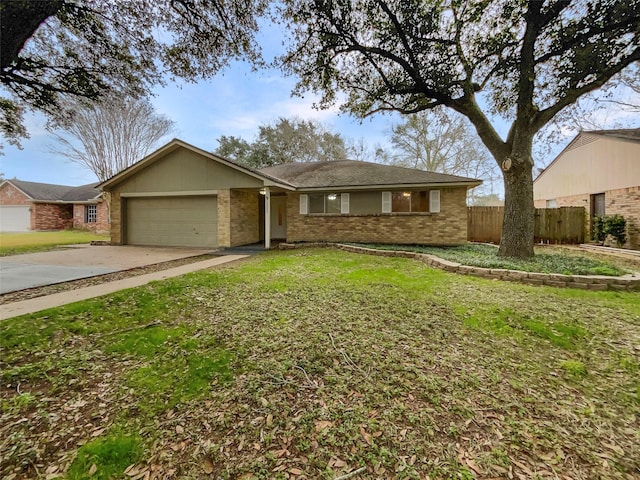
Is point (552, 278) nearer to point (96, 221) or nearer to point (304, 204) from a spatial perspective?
point (304, 204)

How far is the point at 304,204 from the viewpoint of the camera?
43.4ft

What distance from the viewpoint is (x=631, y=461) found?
1776 mm

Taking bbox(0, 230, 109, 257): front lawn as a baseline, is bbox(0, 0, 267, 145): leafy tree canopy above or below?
above

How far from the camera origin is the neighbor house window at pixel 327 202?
1285cm

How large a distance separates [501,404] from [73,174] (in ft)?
110

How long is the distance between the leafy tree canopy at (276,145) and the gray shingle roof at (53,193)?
38.7 ft

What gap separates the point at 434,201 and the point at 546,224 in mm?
6479

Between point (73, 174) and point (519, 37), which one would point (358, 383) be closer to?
point (519, 37)

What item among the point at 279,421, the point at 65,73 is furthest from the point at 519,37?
the point at 65,73

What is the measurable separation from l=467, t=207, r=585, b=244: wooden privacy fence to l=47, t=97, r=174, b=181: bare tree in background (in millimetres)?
24747

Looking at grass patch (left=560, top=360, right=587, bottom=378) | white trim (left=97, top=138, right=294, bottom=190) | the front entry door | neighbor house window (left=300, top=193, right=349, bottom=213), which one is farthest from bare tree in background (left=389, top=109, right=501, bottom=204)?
grass patch (left=560, top=360, right=587, bottom=378)

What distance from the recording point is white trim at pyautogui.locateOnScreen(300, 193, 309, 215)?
1320 cm

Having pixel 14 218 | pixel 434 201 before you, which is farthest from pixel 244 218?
pixel 14 218

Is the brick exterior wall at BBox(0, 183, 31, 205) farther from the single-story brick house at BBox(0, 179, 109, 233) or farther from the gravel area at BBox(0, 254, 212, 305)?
the gravel area at BBox(0, 254, 212, 305)
